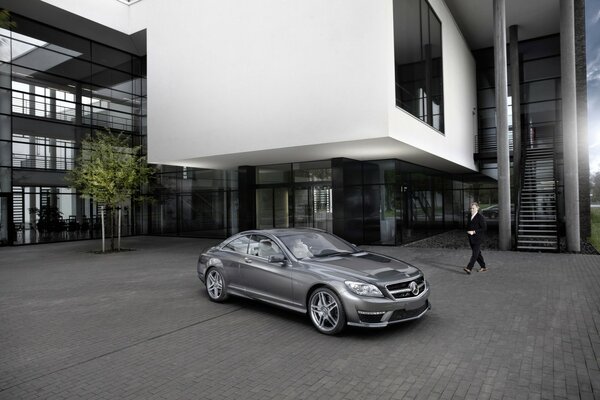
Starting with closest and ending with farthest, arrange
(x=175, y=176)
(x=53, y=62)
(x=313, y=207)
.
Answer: (x=313, y=207), (x=53, y=62), (x=175, y=176)

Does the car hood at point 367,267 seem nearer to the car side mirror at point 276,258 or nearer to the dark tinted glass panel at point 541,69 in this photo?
the car side mirror at point 276,258

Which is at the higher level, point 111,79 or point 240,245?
point 111,79

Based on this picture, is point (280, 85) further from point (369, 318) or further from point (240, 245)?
point (369, 318)

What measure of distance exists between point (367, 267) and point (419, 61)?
43.7 ft

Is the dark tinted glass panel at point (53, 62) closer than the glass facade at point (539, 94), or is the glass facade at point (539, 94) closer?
the dark tinted glass panel at point (53, 62)

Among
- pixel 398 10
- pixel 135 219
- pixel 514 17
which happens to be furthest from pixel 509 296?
pixel 135 219

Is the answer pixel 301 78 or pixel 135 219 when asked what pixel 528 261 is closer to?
pixel 301 78

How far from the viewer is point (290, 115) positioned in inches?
534

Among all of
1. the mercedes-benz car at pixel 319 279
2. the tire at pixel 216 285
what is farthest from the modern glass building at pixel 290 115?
the tire at pixel 216 285

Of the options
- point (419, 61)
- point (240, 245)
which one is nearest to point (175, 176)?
point (419, 61)

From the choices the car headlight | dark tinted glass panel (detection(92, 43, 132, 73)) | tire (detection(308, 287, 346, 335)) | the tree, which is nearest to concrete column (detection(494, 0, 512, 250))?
the car headlight

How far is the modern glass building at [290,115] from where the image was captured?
13.1 m

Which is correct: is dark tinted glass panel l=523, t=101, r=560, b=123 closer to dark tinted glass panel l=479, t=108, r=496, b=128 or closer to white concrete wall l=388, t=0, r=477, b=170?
dark tinted glass panel l=479, t=108, r=496, b=128

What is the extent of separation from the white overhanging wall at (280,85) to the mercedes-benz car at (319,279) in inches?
239
